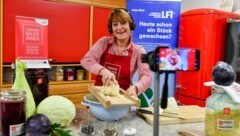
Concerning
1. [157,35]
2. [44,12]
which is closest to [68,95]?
[44,12]

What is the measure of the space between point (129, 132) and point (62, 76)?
2391 mm

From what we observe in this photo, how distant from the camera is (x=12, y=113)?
1.00 metres

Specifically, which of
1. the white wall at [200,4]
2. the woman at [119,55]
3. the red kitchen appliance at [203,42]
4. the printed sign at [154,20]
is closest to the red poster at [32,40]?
the printed sign at [154,20]

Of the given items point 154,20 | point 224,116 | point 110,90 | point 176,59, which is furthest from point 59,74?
point 176,59

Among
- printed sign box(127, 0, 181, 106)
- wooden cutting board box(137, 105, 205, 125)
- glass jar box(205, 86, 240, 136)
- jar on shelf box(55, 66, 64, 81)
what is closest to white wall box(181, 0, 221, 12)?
printed sign box(127, 0, 181, 106)

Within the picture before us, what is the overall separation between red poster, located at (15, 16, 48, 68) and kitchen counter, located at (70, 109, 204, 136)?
1717mm

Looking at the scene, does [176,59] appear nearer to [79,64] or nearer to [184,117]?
[184,117]

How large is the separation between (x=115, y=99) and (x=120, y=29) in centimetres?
66

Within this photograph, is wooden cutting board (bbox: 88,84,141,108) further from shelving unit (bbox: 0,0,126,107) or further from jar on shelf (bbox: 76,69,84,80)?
jar on shelf (bbox: 76,69,84,80)

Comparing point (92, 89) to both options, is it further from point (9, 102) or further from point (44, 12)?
point (44, 12)

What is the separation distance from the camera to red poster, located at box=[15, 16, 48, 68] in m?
2.88

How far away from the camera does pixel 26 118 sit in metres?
1.06

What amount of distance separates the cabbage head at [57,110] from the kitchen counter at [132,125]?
0.07 meters

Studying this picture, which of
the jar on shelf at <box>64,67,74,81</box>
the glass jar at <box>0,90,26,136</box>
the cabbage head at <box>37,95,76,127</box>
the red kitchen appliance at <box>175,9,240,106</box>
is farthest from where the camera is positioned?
the jar on shelf at <box>64,67,74,81</box>
